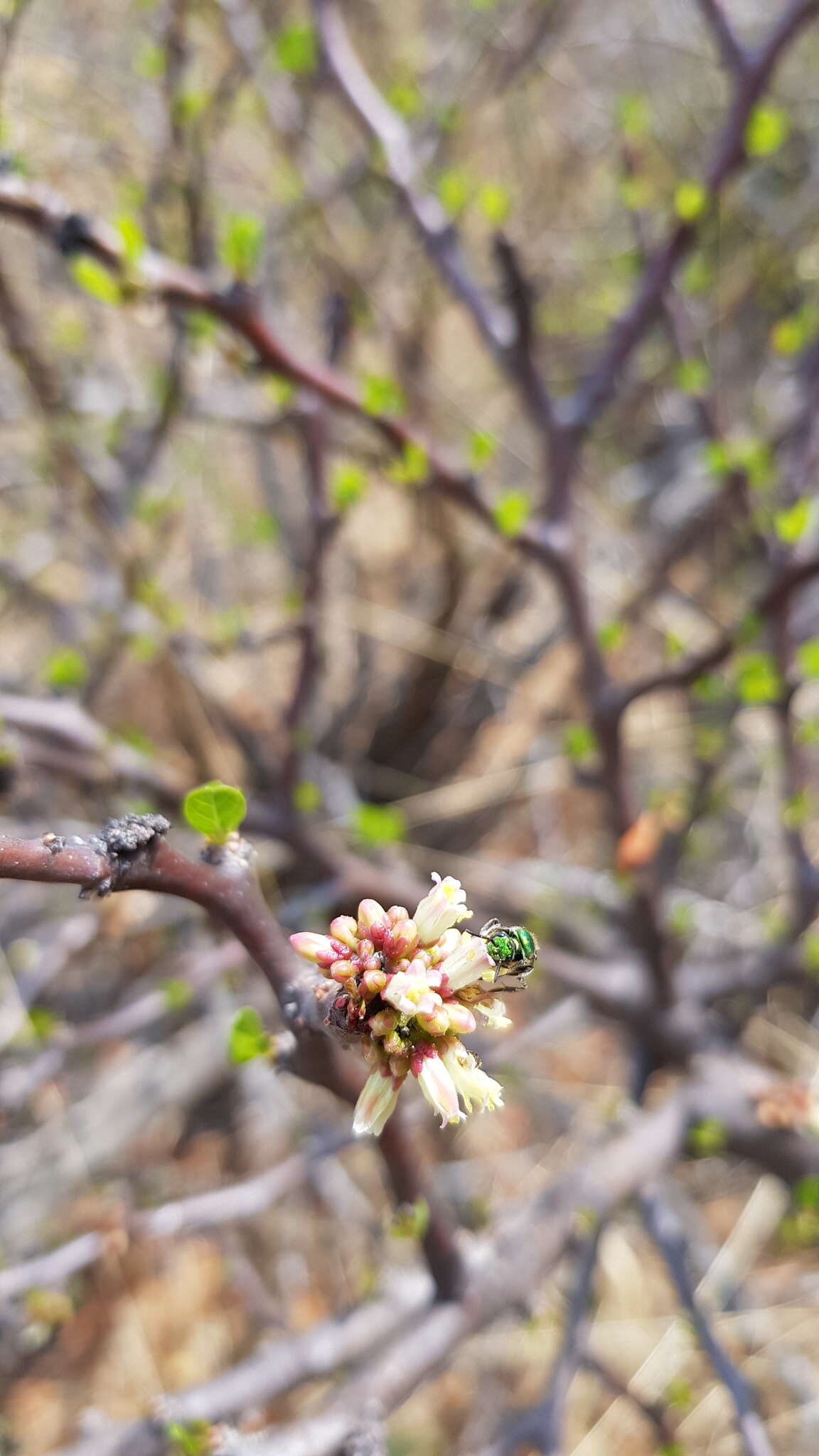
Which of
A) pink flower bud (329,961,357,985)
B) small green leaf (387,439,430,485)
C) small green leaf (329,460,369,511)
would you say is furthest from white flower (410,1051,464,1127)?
small green leaf (329,460,369,511)

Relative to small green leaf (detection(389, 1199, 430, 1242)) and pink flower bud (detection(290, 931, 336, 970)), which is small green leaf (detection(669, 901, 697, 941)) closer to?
small green leaf (detection(389, 1199, 430, 1242))

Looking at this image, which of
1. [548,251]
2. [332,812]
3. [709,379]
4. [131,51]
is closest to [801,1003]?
[332,812]

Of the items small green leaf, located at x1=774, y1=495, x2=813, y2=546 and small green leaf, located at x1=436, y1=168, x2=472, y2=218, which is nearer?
small green leaf, located at x1=774, y1=495, x2=813, y2=546

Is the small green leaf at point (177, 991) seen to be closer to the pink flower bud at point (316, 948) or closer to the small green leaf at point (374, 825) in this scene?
the small green leaf at point (374, 825)

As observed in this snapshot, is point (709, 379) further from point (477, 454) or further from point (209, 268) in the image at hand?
point (209, 268)

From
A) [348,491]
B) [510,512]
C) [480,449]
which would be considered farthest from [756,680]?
[348,491]
